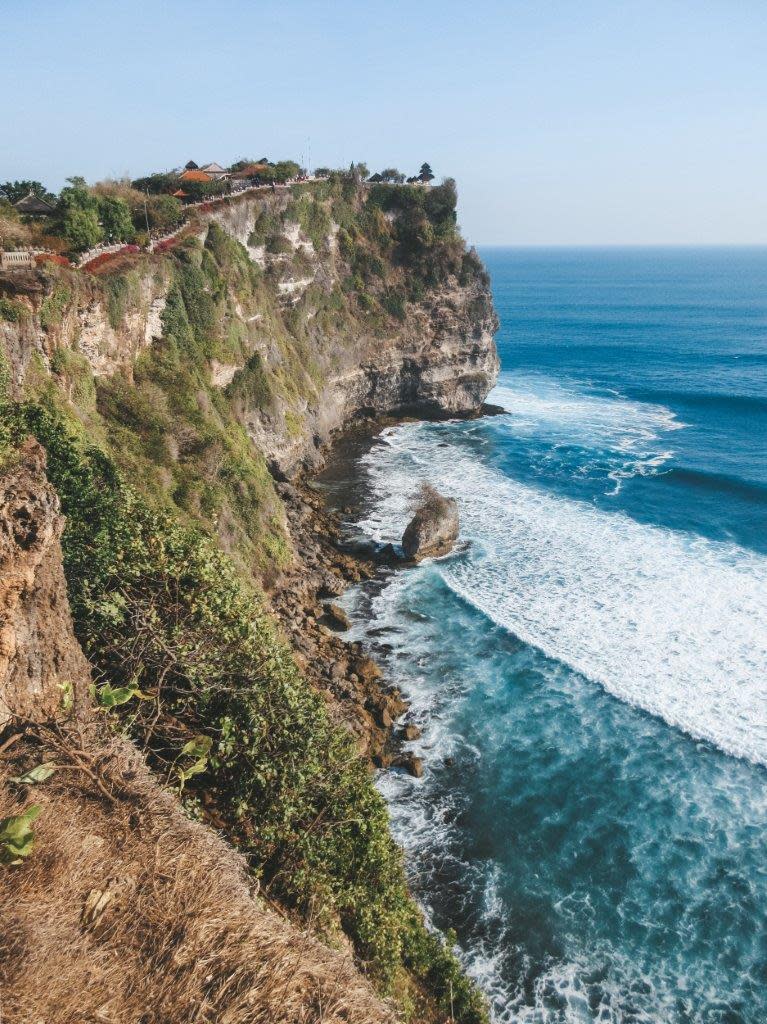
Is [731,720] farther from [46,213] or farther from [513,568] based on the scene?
[46,213]

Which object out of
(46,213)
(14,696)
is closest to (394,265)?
(46,213)

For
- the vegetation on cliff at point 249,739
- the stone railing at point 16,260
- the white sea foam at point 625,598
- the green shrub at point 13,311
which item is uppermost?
the stone railing at point 16,260

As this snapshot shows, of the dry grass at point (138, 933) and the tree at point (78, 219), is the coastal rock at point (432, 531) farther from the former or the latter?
the dry grass at point (138, 933)

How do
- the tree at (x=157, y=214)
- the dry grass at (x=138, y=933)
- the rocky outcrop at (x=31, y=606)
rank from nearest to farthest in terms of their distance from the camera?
the dry grass at (x=138, y=933) < the rocky outcrop at (x=31, y=606) < the tree at (x=157, y=214)

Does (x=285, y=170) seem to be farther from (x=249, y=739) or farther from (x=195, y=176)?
(x=249, y=739)

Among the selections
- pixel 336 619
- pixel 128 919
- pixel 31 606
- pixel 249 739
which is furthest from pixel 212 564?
pixel 336 619

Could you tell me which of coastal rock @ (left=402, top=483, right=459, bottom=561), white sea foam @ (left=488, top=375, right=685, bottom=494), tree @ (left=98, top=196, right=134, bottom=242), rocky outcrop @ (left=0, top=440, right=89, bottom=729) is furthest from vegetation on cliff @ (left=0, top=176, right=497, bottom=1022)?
white sea foam @ (left=488, top=375, right=685, bottom=494)

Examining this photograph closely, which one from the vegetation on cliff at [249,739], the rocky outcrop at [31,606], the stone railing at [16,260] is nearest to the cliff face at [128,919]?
the rocky outcrop at [31,606]
